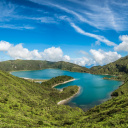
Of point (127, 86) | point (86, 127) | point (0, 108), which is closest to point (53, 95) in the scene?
point (0, 108)

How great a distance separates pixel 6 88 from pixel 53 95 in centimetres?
5462

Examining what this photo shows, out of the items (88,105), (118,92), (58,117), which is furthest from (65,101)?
(118,92)

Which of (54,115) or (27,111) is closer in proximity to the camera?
(27,111)

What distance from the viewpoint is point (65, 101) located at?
397 feet

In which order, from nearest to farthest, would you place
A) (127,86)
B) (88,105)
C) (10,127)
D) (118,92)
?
(10,127) < (88,105) < (118,92) < (127,86)

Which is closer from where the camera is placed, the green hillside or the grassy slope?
the green hillside

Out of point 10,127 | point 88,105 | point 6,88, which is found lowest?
point 88,105

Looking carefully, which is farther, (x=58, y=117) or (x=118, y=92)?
(x=118, y=92)

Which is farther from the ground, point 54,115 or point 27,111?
point 27,111

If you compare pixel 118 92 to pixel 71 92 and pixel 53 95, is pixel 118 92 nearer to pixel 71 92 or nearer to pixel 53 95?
pixel 71 92

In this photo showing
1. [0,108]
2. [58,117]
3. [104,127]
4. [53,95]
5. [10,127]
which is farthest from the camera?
[53,95]

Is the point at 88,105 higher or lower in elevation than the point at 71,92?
lower

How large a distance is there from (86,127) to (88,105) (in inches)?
3189

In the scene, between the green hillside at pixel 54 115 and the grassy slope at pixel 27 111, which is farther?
the grassy slope at pixel 27 111
